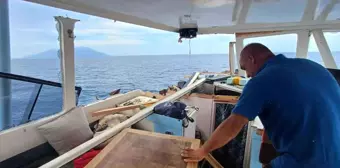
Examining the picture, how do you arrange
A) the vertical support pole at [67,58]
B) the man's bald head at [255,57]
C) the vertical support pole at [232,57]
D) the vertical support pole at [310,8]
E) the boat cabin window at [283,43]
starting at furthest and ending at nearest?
the vertical support pole at [232,57], the boat cabin window at [283,43], the vertical support pole at [67,58], the vertical support pole at [310,8], the man's bald head at [255,57]

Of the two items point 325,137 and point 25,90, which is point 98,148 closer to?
point 325,137

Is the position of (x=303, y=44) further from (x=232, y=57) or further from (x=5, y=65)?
(x=5, y=65)

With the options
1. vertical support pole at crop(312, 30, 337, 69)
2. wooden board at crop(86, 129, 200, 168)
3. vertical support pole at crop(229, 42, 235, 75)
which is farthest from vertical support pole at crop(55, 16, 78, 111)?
vertical support pole at crop(229, 42, 235, 75)

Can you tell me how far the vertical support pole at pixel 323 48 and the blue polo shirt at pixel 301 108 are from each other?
8.64ft

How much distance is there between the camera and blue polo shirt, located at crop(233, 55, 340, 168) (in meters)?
1.10

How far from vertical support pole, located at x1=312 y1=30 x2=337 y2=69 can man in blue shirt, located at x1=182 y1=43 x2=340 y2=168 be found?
2.62 m

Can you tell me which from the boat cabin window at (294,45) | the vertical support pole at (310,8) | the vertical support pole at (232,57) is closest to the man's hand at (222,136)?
the vertical support pole at (310,8)

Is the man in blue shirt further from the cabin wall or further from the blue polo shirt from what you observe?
the cabin wall

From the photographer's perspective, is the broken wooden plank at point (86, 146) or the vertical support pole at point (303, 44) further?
the vertical support pole at point (303, 44)

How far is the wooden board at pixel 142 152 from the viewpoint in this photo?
1153mm

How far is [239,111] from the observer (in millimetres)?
1132

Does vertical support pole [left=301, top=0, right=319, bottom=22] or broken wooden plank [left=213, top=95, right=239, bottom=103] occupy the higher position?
vertical support pole [left=301, top=0, right=319, bottom=22]

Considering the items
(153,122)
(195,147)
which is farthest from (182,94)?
(195,147)

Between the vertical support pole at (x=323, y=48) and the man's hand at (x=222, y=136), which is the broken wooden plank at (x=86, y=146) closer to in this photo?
the man's hand at (x=222, y=136)
